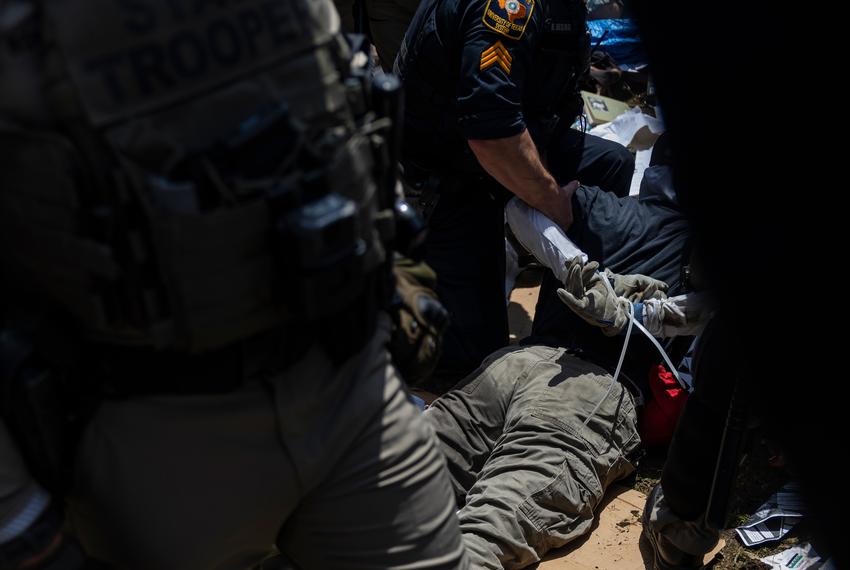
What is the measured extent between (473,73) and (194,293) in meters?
1.96

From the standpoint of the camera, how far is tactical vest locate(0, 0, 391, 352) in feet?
3.75

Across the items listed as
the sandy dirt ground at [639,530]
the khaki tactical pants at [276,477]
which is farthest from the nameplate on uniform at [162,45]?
the sandy dirt ground at [639,530]

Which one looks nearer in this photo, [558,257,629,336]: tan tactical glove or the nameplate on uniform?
the nameplate on uniform

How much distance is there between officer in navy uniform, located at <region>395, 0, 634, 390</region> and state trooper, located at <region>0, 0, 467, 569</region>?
65.4 inches

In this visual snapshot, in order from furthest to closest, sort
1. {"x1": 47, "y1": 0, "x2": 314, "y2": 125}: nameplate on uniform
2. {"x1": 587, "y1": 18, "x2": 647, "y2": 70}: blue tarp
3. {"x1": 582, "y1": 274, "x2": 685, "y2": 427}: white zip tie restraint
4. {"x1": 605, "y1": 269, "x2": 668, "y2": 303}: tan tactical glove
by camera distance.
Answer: {"x1": 587, "y1": 18, "x2": 647, "y2": 70}: blue tarp
{"x1": 605, "y1": 269, "x2": 668, "y2": 303}: tan tactical glove
{"x1": 582, "y1": 274, "x2": 685, "y2": 427}: white zip tie restraint
{"x1": 47, "y1": 0, "x2": 314, "y2": 125}: nameplate on uniform

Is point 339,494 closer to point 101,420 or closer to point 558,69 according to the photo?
point 101,420

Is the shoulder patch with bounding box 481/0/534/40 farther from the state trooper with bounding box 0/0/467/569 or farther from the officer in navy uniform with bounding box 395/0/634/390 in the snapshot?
the state trooper with bounding box 0/0/467/569

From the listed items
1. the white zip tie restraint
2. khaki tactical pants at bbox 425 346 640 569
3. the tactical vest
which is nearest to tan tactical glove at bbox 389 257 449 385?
the tactical vest

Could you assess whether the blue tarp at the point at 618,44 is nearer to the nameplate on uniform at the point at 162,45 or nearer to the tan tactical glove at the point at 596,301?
the tan tactical glove at the point at 596,301

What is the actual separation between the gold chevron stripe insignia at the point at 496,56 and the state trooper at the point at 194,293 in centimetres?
164

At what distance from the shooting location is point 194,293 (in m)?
1.23

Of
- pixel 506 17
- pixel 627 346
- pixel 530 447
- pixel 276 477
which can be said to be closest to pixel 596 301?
pixel 627 346

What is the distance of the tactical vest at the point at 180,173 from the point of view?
1.14 m

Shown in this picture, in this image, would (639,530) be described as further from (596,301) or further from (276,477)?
(276,477)
